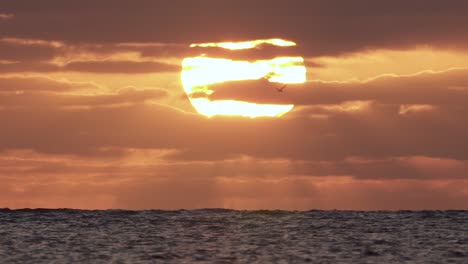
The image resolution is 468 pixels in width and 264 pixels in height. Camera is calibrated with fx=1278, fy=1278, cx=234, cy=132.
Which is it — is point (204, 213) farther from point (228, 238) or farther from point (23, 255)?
point (23, 255)

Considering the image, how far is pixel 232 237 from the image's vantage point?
12912cm

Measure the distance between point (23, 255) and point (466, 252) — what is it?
38917mm

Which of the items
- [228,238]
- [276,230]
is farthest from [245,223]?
[228,238]

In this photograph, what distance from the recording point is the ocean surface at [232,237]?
356ft

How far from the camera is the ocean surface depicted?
→ 10838 cm

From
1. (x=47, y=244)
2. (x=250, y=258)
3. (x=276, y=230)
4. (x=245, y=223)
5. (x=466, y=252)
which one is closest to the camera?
(x=250, y=258)

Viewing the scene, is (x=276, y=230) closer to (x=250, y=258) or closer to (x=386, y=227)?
(x=386, y=227)

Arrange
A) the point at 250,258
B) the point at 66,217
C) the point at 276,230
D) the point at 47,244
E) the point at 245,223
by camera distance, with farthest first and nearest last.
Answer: the point at 66,217 → the point at 245,223 → the point at 276,230 → the point at 47,244 → the point at 250,258

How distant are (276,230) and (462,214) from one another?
41151 mm

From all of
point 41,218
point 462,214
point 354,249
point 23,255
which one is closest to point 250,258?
point 354,249

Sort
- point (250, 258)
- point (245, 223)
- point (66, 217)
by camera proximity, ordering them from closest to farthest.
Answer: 1. point (250, 258)
2. point (245, 223)
3. point (66, 217)

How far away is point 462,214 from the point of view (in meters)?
172

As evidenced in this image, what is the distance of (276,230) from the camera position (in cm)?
13962

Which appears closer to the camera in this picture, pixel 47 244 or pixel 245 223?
pixel 47 244
